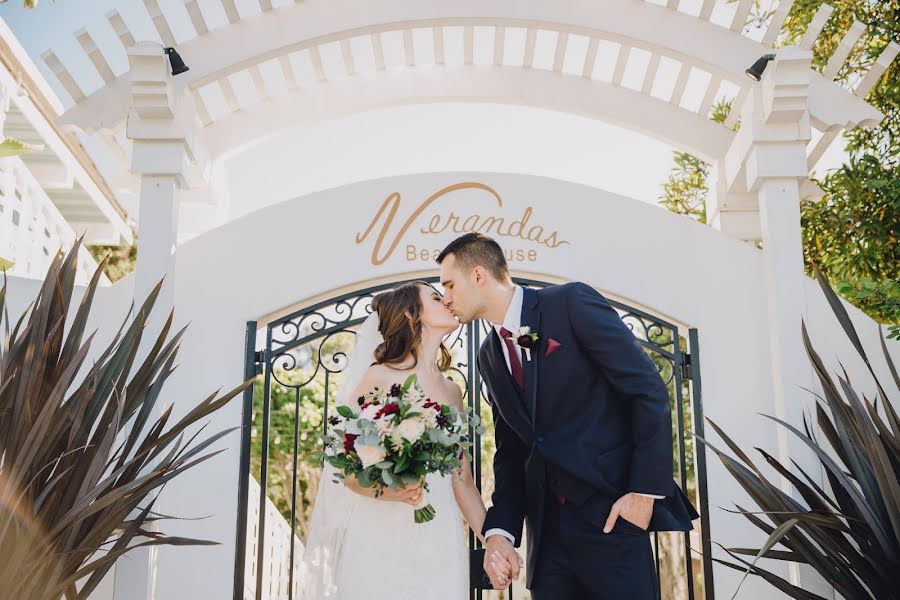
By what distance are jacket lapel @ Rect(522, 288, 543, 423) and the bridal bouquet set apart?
0.35m

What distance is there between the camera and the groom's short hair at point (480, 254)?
3.30 metres

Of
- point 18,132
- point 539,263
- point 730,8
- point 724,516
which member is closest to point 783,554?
point 724,516

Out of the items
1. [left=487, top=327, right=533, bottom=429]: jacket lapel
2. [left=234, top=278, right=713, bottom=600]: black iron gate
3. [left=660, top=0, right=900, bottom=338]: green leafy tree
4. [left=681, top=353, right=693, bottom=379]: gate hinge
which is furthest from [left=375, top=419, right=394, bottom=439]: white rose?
[left=660, top=0, right=900, bottom=338]: green leafy tree

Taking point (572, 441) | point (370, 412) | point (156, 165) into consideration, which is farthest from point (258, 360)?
point (572, 441)

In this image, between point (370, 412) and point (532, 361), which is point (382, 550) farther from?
point (532, 361)

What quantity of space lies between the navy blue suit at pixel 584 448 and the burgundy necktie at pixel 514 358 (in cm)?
3

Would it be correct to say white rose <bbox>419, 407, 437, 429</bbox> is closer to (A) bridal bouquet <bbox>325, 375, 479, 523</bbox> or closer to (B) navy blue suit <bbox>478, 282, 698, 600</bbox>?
(A) bridal bouquet <bbox>325, 375, 479, 523</bbox>

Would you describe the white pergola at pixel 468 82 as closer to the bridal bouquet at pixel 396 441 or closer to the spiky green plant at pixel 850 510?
the spiky green plant at pixel 850 510

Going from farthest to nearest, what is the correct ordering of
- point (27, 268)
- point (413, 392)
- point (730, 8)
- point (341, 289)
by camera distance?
point (730, 8), point (27, 268), point (341, 289), point (413, 392)

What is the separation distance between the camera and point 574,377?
3.00m

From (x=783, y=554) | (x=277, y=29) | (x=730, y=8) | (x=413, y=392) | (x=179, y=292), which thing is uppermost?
(x=730, y=8)

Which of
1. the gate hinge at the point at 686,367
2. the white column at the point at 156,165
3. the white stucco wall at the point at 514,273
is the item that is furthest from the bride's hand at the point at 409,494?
the gate hinge at the point at 686,367

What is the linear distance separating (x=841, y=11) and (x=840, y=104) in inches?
122

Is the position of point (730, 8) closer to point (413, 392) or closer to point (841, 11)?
point (841, 11)
